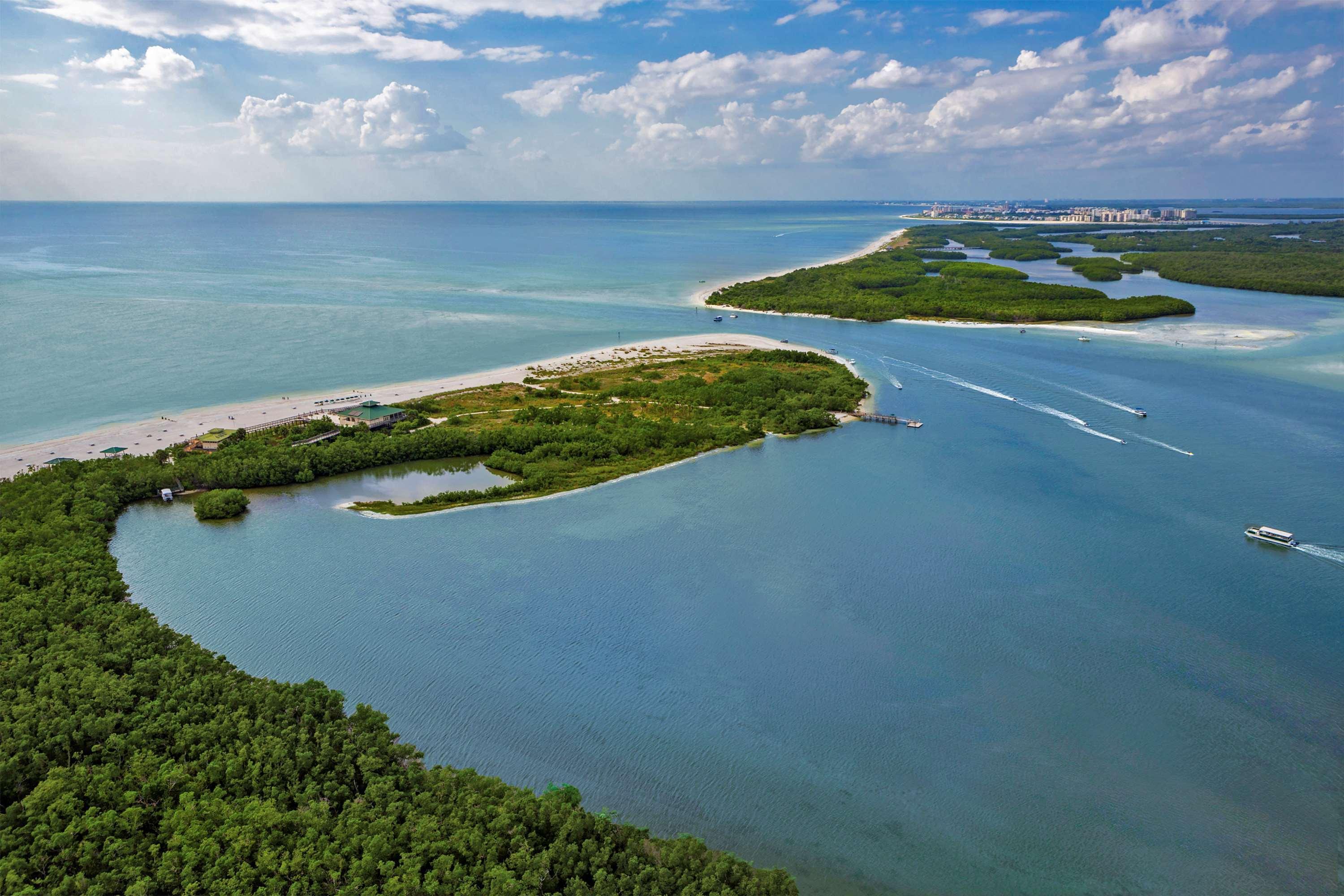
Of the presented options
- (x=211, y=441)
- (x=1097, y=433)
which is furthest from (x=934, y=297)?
(x=211, y=441)

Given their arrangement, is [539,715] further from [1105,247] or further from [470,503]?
[1105,247]

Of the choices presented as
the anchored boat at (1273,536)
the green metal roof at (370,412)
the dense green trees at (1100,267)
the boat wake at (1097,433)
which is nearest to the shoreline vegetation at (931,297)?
the dense green trees at (1100,267)

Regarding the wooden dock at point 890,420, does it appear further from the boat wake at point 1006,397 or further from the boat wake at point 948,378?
A: the boat wake at point 948,378

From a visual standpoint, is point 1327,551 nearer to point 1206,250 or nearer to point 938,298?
point 938,298

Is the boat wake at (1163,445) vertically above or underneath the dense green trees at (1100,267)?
underneath

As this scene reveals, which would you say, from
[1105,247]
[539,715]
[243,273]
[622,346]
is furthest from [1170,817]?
[1105,247]
